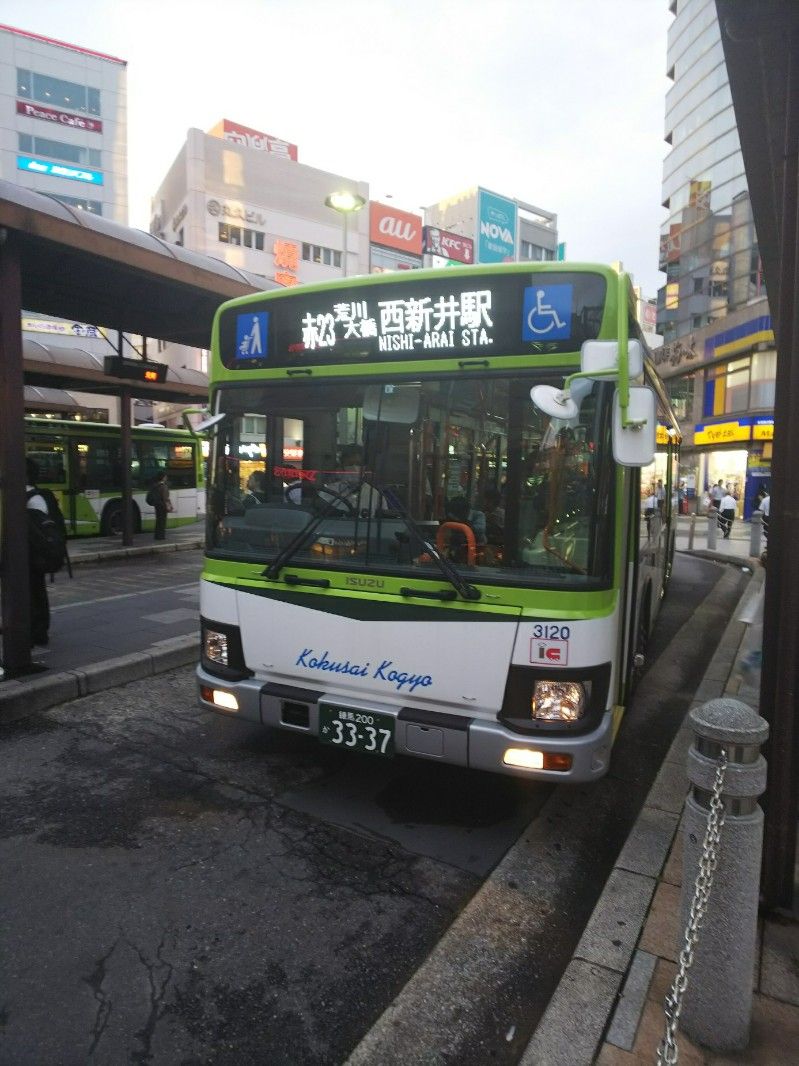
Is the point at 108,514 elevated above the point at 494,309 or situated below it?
below

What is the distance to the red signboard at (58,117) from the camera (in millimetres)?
46719

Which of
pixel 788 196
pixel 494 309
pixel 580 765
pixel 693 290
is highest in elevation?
pixel 693 290

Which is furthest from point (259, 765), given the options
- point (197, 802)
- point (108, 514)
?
point (108, 514)

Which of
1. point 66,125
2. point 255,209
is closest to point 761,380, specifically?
point 255,209

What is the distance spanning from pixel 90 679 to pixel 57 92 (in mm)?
57283

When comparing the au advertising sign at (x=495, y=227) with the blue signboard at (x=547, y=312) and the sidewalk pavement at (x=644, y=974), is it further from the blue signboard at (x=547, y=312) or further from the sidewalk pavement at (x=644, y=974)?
the sidewalk pavement at (x=644, y=974)

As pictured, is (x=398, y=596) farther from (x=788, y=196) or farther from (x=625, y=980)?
(x=788, y=196)

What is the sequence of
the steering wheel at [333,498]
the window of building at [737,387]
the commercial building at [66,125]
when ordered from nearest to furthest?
the steering wheel at [333,498], the window of building at [737,387], the commercial building at [66,125]

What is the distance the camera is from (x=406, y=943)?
2963 mm

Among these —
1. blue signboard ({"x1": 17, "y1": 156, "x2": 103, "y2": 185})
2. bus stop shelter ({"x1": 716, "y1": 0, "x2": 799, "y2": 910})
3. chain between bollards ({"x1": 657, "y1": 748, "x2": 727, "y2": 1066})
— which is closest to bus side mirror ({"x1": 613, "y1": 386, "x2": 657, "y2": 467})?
bus stop shelter ({"x1": 716, "y1": 0, "x2": 799, "y2": 910})

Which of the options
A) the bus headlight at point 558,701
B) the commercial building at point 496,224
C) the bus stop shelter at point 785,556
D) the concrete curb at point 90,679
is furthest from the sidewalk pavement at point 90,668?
the commercial building at point 496,224

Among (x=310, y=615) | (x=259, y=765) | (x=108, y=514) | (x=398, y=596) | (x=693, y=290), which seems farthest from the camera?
(x=693, y=290)

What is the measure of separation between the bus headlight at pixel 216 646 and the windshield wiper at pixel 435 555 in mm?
1437

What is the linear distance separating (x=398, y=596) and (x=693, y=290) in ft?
139
